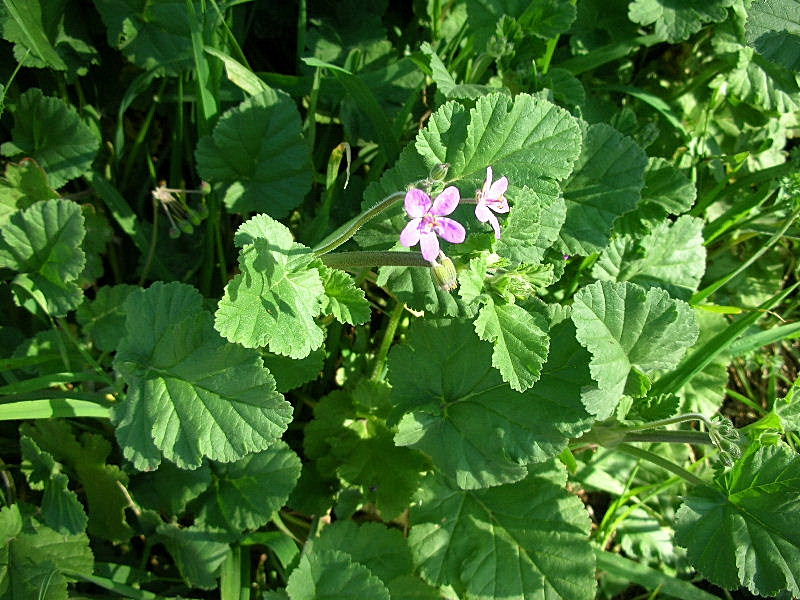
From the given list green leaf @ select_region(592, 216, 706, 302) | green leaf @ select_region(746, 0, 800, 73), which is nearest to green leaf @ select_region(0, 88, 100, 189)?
green leaf @ select_region(592, 216, 706, 302)

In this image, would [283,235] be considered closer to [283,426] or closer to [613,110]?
[283,426]

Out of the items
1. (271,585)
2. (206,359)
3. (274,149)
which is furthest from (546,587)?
(274,149)

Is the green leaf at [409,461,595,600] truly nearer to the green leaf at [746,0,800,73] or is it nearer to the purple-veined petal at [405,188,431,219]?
the purple-veined petal at [405,188,431,219]

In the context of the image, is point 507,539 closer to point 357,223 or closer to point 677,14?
point 357,223

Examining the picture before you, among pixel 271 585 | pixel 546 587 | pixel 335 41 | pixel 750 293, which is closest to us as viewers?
pixel 546 587

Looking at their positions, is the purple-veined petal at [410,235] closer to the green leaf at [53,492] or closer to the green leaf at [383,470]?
the green leaf at [383,470]

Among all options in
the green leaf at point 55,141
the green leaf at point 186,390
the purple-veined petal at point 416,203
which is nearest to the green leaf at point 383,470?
the green leaf at point 186,390
